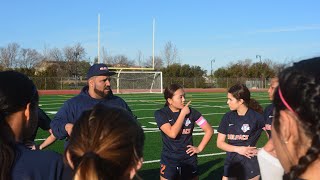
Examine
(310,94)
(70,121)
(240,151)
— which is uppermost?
(310,94)

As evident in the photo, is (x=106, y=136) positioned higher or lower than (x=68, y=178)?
higher

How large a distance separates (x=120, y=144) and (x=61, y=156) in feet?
1.66

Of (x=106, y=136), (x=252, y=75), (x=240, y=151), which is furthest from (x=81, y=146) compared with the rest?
(x=252, y=75)

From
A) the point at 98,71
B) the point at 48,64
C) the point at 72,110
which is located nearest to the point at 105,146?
the point at 72,110

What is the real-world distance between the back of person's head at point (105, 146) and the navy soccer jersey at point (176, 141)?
3366 mm

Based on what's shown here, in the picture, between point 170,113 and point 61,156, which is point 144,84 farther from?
point 61,156

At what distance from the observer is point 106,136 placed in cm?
176

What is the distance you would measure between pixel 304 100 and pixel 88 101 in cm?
412

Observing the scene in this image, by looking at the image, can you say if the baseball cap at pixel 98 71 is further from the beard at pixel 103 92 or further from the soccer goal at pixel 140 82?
the soccer goal at pixel 140 82

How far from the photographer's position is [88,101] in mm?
5273

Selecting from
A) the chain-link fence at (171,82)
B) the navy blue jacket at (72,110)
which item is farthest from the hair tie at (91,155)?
the chain-link fence at (171,82)

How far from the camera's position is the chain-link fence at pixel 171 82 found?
45312 mm

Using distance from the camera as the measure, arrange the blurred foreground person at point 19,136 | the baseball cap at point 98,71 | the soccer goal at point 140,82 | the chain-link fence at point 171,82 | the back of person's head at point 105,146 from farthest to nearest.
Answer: the chain-link fence at point 171,82
the soccer goal at point 140,82
the baseball cap at point 98,71
the blurred foreground person at point 19,136
the back of person's head at point 105,146

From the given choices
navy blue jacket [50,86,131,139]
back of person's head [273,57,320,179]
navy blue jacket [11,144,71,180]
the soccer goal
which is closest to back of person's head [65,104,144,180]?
navy blue jacket [11,144,71,180]
